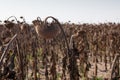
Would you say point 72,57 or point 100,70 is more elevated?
point 72,57

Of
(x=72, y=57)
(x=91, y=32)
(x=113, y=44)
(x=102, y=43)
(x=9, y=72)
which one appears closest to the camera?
(x=9, y=72)

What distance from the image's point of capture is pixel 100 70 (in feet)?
30.9

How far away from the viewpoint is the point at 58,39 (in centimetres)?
1583

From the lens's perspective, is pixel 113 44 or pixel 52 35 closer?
pixel 52 35

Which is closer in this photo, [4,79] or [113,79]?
[113,79]

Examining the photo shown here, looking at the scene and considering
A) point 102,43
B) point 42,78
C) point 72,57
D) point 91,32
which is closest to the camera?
point 72,57

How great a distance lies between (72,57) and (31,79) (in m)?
4.02

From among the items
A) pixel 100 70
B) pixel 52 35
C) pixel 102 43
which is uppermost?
pixel 52 35

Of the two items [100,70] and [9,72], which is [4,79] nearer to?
[9,72]

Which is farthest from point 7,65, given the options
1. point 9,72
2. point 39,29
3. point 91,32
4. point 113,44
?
point 91,32

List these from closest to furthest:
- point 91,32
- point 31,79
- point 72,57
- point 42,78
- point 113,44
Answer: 1. point 72,57
2. point 31,79
3. point 42,78
4. point 113,44
5. point 91,32

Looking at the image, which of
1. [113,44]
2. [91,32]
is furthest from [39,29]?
[91,32]

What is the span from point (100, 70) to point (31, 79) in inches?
120

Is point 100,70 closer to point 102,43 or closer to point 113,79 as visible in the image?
point 102,43
